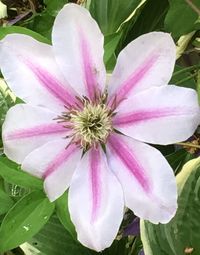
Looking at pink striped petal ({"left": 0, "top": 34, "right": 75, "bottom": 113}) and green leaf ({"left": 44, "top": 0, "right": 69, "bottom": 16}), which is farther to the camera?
green leaf ({"left": 44, "top": 0, "right": 69, "bottom": 16})

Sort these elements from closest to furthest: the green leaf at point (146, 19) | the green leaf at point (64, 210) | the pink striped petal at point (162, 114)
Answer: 1. the pink striped petal at point (162, 114)
2. the green leaf at point (64, 210)
3. the green leaf at point (146, 19)

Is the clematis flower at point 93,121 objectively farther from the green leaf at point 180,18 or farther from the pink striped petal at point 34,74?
the green leaf at point 180,18

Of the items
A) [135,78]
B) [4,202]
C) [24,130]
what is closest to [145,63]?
[135,78]

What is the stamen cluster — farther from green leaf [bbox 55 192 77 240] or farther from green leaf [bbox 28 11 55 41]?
green leaf [bbox 28 11 55 41]

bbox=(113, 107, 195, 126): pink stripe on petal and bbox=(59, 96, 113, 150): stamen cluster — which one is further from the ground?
bbox=(113, 107, 195, 126): pink stripe on petal

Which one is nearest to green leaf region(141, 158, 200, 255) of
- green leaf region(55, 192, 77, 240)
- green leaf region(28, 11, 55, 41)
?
green leaf region(55, 192, 77, 240)

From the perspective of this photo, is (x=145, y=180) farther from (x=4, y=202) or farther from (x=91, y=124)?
(x=4, y=202)

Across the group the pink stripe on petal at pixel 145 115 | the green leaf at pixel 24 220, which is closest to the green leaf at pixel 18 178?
the green leaf at pixel 24 220
